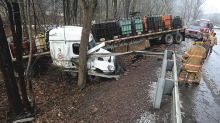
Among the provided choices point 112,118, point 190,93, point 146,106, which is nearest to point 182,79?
point 190,93

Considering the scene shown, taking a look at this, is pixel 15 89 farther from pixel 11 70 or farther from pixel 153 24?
pixel 153 24

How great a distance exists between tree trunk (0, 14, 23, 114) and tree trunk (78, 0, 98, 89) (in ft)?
8.63

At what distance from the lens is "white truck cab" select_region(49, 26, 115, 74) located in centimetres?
714

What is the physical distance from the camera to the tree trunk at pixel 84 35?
221 inches

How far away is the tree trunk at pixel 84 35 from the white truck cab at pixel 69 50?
2.36 feet

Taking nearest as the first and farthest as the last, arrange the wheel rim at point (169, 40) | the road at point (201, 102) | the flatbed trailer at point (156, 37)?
the road at point (201, 102), the flatbed trailer at point (156, 37), the wheel rim at point (169, 40)

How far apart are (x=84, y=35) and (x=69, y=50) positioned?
72.9 inches

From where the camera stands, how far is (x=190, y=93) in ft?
13.7

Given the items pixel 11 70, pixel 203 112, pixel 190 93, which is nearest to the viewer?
pixel 203 112

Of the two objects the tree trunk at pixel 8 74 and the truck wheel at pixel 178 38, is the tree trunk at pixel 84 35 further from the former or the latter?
the truck wheel at pixel 178 38

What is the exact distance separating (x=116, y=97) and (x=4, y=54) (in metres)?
3.81

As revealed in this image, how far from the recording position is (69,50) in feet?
24.3

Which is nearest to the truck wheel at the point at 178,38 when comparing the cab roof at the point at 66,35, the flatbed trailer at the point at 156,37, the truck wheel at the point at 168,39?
the flatbed trailer at the point at 156,37

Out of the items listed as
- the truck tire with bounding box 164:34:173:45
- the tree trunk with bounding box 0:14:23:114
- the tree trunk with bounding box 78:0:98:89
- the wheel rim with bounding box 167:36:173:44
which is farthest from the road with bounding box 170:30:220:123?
the wheel rim with bounding box 167:36:173:44
